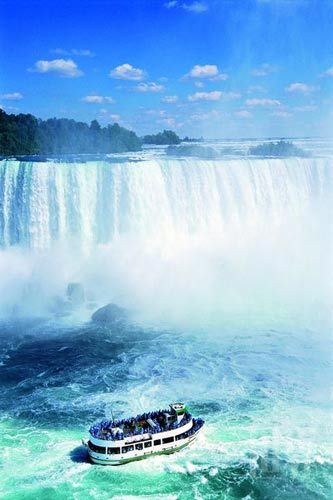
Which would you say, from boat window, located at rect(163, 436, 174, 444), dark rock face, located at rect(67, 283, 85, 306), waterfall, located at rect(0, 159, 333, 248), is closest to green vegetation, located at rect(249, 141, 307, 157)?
waterfall, located at rect(0, 159, 333, 248)

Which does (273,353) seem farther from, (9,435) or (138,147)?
(138,147)

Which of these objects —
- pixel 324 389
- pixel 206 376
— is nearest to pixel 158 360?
pixel 206 376

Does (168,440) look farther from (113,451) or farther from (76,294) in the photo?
(76,294)

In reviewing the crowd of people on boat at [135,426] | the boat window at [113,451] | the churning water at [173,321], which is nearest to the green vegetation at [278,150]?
the churning water at [173,321]

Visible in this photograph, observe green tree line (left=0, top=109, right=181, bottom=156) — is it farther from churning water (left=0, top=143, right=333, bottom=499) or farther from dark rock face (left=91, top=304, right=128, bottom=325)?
dark rock face (left=91, top=304, right=128, bottom=325)

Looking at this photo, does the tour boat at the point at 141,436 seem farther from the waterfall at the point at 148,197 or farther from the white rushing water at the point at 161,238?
the waterfall at the point at 148,197

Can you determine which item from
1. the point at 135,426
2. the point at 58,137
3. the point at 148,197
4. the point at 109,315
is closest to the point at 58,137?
the point at 58,137
